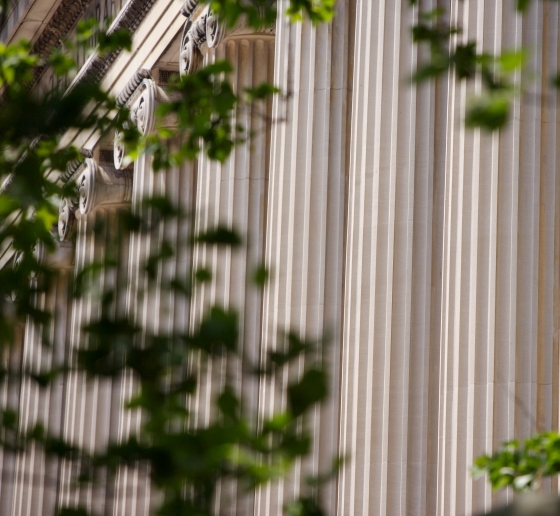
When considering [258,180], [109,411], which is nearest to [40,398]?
[109,411]

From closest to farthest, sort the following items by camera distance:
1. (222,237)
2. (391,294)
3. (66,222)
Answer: (222,237) < (391,294) < (66,222)

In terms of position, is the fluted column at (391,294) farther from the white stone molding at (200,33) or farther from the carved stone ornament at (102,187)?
Answer: the carved stone ornament at (102,187)

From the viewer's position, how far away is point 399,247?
1405 centimetres

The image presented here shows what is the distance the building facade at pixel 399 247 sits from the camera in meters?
12.0

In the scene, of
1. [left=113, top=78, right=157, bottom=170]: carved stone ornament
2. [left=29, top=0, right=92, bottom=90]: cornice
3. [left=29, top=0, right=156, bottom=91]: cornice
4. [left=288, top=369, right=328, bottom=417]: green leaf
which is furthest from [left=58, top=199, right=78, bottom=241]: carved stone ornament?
[left=288, top=369, right=328, bottom=417]: green leaf

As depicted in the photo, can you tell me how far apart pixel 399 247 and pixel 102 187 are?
1445 centimetres

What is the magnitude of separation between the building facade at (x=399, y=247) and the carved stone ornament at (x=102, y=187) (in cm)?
764

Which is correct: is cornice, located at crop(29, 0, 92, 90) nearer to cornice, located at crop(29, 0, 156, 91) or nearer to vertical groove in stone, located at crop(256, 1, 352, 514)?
cornice, located at crop(29, 0, 156, 91)

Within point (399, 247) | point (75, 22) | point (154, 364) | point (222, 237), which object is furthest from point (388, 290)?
point (75, 22)

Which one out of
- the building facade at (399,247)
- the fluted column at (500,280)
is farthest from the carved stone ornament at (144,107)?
the fluted column at (500,280)

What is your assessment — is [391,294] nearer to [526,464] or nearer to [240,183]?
[240,183]

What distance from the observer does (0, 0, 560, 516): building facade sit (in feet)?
39.3

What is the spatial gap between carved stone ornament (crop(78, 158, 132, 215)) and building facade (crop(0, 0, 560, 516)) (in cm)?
764

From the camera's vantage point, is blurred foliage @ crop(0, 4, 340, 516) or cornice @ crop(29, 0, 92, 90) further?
cornice @ crop(29, 0, 92, 90)
